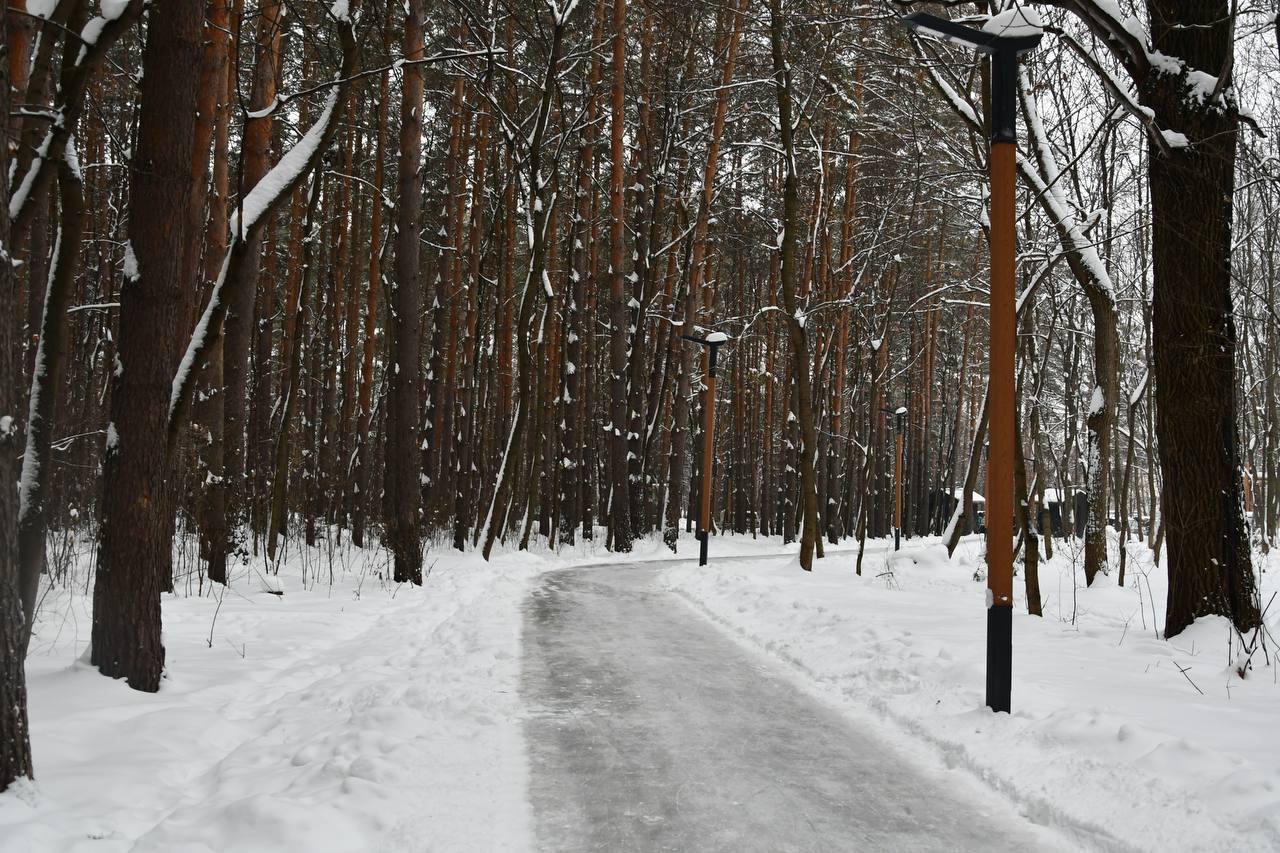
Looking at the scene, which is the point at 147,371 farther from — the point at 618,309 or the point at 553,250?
the point at 553,250

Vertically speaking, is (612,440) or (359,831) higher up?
(612,440)

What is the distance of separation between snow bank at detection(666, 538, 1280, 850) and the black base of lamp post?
0.33ft

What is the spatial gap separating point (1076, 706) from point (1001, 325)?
2455mm

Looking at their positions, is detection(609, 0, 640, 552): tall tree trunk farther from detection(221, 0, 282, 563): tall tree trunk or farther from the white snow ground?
the white snow ground

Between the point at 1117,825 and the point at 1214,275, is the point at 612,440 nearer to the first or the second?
the point at 1214,275

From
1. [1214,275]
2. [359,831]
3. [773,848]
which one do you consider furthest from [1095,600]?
[359,831]

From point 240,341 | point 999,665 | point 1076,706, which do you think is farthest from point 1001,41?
point 240,341

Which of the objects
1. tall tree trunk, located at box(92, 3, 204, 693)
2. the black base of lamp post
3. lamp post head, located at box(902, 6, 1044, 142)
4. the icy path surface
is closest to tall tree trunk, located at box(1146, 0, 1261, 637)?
lamp post head, located at box(902, 6, 1044, 142)

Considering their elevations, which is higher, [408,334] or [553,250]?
[553,250]

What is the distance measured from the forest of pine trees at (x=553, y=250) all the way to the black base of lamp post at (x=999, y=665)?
2641 millimetres

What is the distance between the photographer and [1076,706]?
18.5 feet

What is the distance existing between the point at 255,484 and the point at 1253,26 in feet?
59.4

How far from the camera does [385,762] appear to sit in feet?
14.8

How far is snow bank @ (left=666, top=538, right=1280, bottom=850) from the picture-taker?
3.98 m
